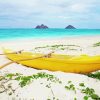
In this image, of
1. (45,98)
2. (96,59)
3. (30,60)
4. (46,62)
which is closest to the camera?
(45,98)

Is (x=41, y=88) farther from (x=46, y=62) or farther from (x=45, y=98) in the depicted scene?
(x=46, y=62)

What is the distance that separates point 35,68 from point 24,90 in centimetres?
301

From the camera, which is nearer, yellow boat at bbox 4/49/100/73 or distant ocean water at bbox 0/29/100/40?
yellow boat at bbox 4/49/100/73

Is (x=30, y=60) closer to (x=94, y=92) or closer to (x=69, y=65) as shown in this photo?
(x=69, y=65)

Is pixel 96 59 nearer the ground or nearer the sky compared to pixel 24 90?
nearer the sky

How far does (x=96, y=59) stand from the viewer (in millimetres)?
7285

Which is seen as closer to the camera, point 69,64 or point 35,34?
point 69,64

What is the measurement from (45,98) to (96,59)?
228 centimetres

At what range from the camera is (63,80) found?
6.75 metres

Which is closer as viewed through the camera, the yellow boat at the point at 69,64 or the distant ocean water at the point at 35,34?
the yellow boat at the point at 69,64

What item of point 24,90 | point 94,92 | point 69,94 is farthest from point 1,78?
point 94,92

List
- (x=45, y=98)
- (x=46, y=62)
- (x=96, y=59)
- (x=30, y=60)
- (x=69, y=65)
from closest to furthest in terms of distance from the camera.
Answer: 1. (x=45, y=98)
2. (x=96, y=59)
3. (x=69, y=65)
4. (x=46, y=62)
5. (x=30, y=60)

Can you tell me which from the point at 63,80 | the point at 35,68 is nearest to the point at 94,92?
the point at 63,80

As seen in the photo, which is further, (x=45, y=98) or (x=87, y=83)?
(x=87, y=83)
